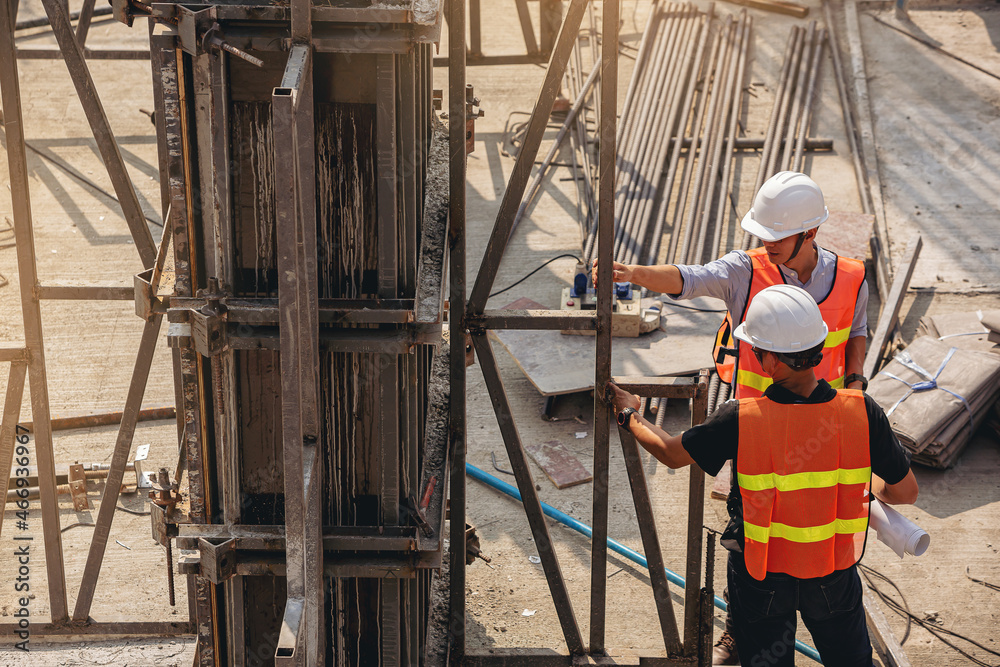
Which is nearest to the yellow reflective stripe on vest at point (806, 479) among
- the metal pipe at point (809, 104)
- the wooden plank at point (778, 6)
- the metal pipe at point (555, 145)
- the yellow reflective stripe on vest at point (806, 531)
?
the yellow reflective stripe on vest at point (806, 531)

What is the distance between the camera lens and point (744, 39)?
10.8 metres

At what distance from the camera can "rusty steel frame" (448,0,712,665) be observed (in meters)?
3.54

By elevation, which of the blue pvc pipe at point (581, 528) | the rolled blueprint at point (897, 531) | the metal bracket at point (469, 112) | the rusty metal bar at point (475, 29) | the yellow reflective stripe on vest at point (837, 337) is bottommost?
the blue pvc pipe at point (581, 528)

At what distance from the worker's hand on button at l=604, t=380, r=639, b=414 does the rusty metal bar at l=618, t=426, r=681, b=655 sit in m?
0.10

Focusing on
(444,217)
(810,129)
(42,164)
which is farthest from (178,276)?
(810,129)

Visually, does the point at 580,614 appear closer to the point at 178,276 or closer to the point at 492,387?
the point at 492,387

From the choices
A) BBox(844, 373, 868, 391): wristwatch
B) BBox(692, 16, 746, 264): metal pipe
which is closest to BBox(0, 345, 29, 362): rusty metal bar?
BBox(844, 373, 868, 391): wristwatch

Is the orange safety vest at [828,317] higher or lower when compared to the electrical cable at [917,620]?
higher

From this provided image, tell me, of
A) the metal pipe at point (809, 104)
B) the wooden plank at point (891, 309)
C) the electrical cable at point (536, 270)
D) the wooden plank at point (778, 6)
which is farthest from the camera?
the wooden plank at point (778, 6)

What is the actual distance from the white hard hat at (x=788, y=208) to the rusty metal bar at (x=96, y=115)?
2696mm

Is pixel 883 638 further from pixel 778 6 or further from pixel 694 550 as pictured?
pixel 778 6

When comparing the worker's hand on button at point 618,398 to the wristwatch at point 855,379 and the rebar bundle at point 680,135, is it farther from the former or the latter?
the rebar bundle at point 680,135

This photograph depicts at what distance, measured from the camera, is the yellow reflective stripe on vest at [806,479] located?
3221mm

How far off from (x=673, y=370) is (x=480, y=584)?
236 centimetres
